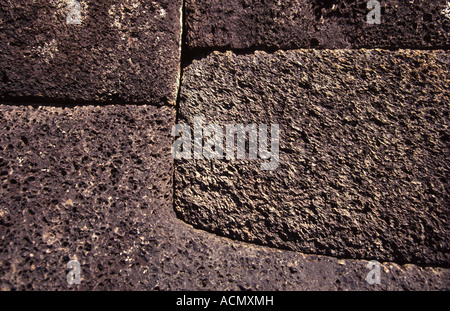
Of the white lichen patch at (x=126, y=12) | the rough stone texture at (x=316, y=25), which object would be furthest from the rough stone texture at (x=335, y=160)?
the white lichen patch at (x=126, y=12)

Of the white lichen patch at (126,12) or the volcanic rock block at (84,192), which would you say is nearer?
the volcanic rock block at (84,192)

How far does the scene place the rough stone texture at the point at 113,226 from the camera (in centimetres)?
92

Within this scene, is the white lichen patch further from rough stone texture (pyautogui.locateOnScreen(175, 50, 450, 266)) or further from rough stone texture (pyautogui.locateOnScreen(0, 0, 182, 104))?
rough stone texture (pyautogui.locateOnScreen(175, 50, 450, 266))

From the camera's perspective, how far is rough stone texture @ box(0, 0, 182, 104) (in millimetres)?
1057

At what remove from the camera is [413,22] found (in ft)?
3.43

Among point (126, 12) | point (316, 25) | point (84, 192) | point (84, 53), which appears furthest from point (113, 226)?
point (316, 25)

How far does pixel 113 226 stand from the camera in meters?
0.96

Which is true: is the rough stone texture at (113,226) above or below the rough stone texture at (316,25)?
below

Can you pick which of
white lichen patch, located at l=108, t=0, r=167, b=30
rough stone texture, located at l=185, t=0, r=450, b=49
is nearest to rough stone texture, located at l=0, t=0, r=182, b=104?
white lichen patch, located at l=108, t=0, r=167, b=30

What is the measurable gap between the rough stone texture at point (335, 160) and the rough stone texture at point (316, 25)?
1.9 inches

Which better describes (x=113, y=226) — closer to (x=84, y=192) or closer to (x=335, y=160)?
(x=84, y=192)

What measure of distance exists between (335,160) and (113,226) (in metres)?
0.72

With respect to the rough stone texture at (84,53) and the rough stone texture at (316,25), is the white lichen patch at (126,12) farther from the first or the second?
the rough stone texture at (316,25)
